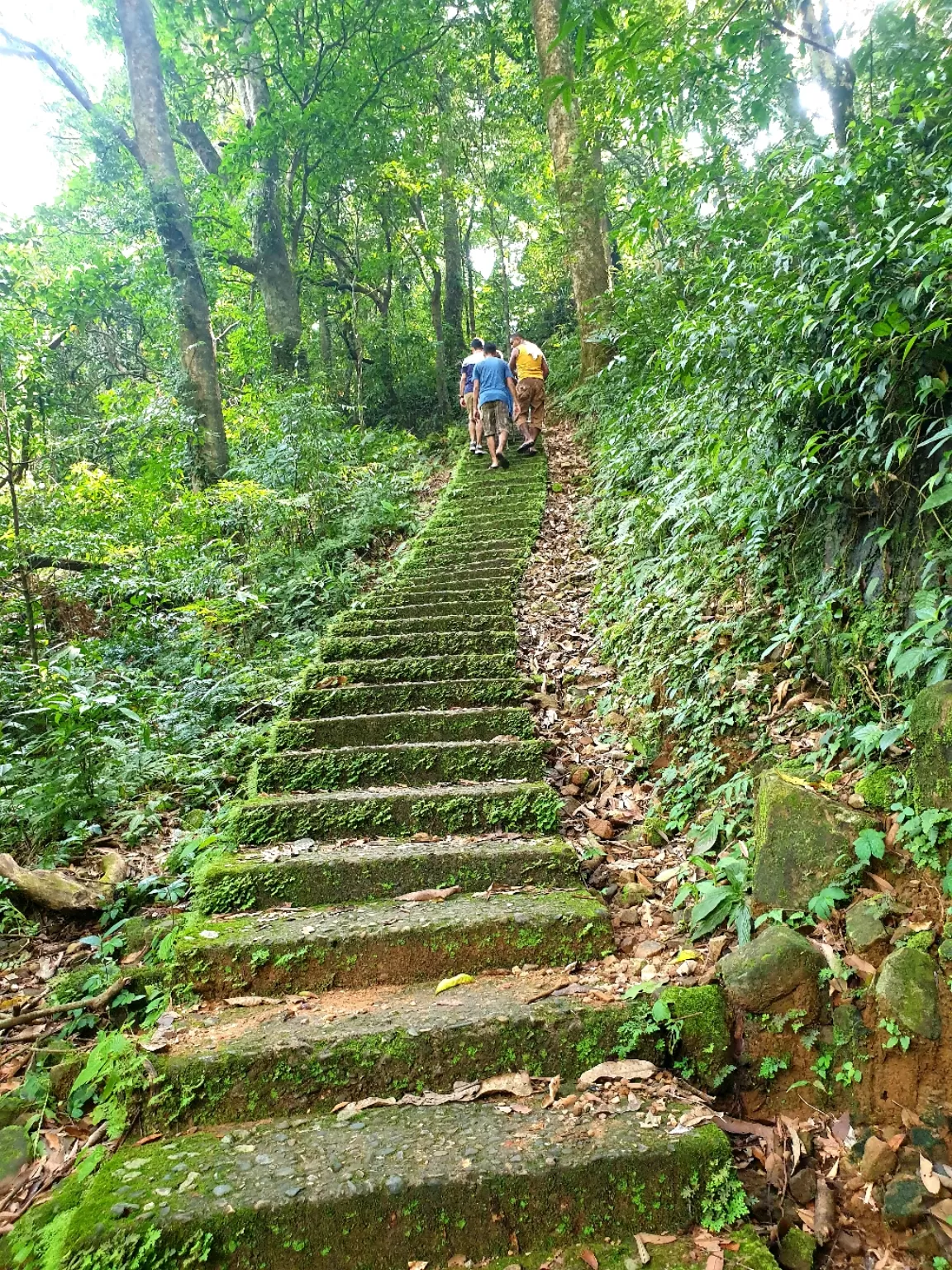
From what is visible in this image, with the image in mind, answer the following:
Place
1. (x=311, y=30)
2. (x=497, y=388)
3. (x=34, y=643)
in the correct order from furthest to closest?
(x=311, y=30), (x=497, y=388), (x=34, y=643)

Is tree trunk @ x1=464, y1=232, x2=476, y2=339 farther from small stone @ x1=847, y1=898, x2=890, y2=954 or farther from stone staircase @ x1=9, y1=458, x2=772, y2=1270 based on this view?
small stone @ x1=847, y1=898, x2=890, y2=954

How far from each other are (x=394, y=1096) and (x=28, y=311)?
1256 centimetres

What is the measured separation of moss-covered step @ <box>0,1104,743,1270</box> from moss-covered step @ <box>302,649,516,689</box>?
2821 millimetres

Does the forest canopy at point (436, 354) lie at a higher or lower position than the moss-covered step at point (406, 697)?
higher

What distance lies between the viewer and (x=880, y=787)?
234cm

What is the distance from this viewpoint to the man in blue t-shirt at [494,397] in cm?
942

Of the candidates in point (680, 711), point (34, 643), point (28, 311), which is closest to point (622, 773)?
point (680, 711)

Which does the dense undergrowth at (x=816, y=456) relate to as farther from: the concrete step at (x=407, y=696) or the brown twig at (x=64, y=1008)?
the brown twig at (x=64, y=1008)

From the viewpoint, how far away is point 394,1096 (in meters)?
2.21

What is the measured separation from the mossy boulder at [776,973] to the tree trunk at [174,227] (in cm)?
893

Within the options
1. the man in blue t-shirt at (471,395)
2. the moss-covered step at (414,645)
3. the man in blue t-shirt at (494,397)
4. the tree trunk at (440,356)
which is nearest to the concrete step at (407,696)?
the moss-covered step at (414,645)

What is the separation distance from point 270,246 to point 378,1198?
44.8ft

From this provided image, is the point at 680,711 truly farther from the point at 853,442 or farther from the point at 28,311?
the point at 28,311

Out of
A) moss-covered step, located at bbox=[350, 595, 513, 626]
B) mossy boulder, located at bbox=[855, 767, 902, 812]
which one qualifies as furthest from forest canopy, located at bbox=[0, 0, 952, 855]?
moss-covered step, located at bbox=[350, 595, 513, 626]
